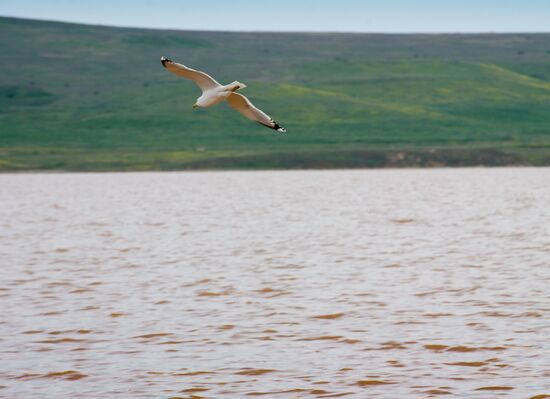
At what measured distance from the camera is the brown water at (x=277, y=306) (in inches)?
687

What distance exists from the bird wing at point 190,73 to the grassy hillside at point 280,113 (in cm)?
9033

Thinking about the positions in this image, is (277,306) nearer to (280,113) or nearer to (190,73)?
(190,73)

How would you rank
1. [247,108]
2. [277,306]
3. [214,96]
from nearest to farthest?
[214,96], [247,108], [277,306]

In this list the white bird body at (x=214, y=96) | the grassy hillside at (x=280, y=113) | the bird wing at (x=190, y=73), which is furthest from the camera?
the grassy hillside at (x=280, y=113)

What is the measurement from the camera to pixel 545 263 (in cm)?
3031

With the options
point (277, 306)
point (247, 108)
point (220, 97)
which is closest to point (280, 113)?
point (277, 306)

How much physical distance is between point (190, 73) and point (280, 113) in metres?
129

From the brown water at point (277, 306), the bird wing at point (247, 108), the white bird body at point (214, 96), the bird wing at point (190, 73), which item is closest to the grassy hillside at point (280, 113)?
the brown water at point (277, 306)

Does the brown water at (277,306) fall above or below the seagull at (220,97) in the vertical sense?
below

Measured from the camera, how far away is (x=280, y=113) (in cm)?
15000

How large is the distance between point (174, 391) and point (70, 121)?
134784 millimetres

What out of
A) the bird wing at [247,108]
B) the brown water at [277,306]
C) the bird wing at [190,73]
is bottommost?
the brown water at [277,306]

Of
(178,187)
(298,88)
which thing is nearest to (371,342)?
(178,187)

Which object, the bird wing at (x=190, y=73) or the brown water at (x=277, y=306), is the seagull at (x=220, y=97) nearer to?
the bird wing at (x=190, y=73)
